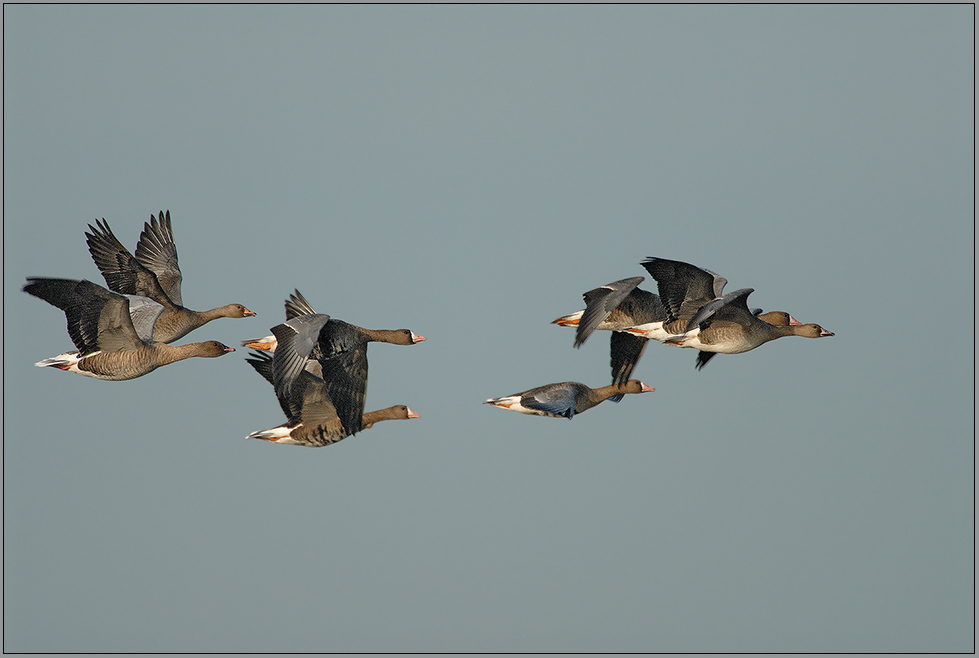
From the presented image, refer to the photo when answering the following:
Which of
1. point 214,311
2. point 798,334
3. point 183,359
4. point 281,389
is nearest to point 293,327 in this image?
point 281,389

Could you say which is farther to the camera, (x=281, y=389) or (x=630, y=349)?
(x=630, y=349)

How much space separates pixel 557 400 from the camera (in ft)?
76.0

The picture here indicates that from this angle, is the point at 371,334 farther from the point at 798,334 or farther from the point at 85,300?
the point at 798,334

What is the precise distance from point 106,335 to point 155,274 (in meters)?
2.82

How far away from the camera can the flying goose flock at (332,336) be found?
21.4 meters

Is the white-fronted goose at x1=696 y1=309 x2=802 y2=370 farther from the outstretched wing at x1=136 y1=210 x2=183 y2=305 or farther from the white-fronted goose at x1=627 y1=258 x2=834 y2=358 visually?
the outstretched wing at x1=136 y1=210 x2=183 y2=305

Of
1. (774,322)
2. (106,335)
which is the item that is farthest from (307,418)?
(774,322)

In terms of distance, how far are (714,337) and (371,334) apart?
6.49m

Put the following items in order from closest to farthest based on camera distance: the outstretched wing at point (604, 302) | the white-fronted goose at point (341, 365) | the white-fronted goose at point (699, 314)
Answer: the outstretched wing at point (604, 302) < the white-fronted goose at point (341, 365) < the white-fronted goose at point (699, 314)

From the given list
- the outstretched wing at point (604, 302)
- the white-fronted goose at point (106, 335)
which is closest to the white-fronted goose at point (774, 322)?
the outstretched wing at point (604, 302)

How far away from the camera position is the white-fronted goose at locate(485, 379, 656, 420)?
23016 millimetres

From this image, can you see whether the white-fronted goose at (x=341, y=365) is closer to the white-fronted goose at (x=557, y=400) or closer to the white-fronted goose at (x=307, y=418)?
the white-fronted goose at (x=307, y=418)

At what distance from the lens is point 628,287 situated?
2142 centimetres

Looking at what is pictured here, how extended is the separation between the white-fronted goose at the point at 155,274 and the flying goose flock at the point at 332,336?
0.04 metres
